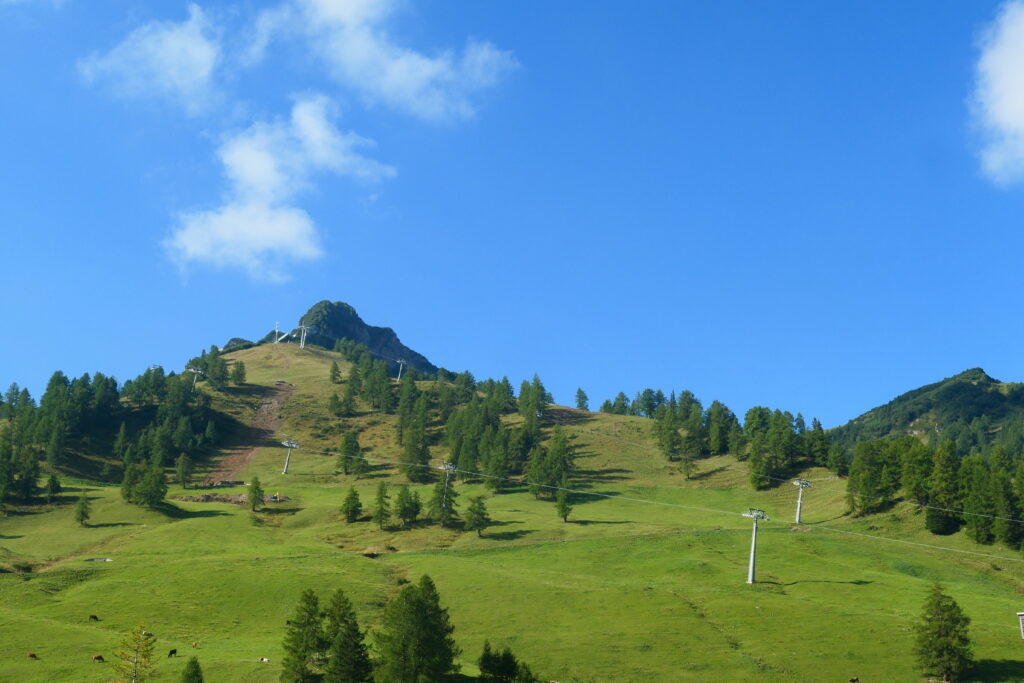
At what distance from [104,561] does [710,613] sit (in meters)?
89.1

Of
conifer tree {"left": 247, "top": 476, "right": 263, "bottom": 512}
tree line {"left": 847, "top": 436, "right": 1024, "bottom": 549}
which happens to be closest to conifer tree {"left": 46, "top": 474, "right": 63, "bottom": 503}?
conifer tree {"left": 247, "top": 476, "right": 263, "bottom": 512}

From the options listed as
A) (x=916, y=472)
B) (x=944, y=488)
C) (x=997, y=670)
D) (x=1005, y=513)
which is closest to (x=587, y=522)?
(x=916, y=472)

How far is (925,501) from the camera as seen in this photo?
149125 millimetres

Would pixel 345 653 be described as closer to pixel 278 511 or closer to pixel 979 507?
pixel 278 511

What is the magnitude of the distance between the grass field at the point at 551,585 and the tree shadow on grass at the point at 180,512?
785 mm

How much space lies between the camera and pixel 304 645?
2783 inches

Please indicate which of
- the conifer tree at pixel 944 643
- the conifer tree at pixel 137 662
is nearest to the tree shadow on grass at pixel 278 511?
the conifer tree at pixel 137 662

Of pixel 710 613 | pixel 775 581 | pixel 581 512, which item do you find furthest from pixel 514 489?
pixel 710 613

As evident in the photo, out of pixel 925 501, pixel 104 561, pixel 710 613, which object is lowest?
pixel 104 561

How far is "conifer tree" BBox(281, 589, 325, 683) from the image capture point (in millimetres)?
68438

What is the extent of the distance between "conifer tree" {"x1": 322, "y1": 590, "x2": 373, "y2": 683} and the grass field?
213 inches

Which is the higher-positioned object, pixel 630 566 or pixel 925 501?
pixel 925 501

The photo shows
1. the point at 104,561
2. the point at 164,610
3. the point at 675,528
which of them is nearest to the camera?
the point at 164,610

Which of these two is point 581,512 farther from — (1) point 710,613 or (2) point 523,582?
(1) point 710,613
